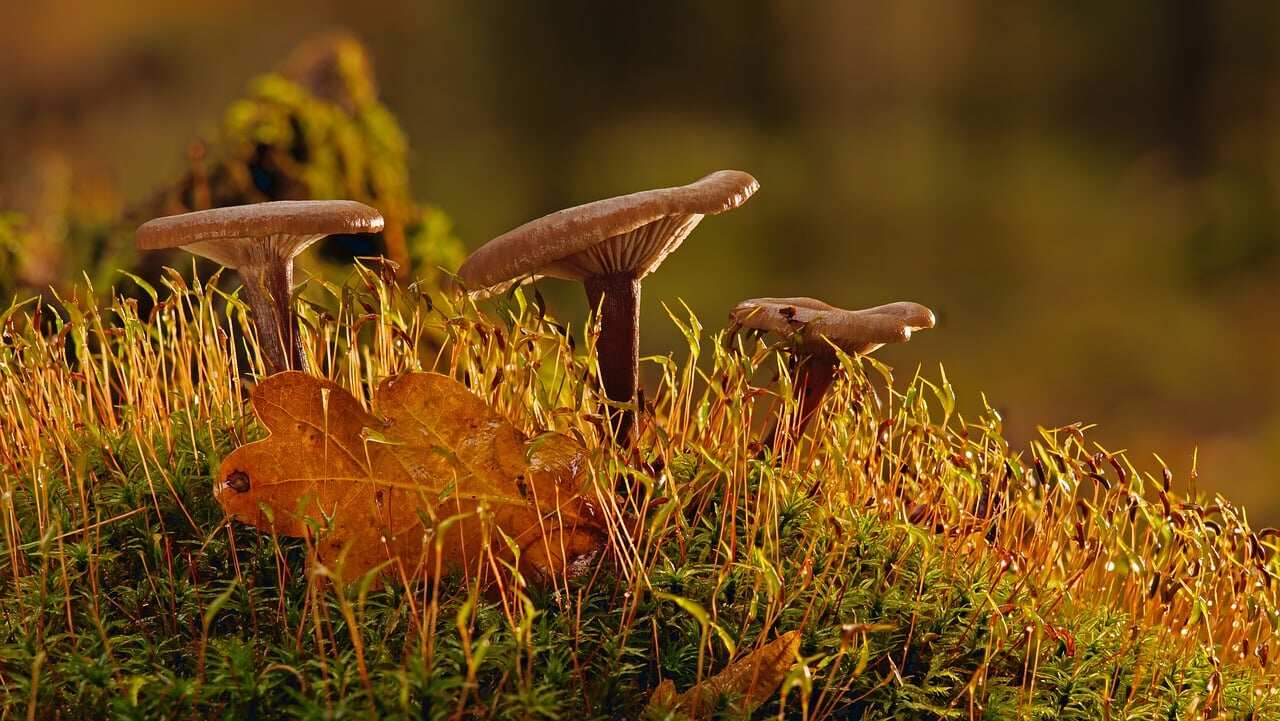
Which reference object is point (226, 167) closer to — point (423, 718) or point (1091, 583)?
point (423, 718)

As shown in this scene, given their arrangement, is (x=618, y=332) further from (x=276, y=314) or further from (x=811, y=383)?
(x=276, y=314)

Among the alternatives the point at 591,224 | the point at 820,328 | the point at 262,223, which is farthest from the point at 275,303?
the point at 820,328

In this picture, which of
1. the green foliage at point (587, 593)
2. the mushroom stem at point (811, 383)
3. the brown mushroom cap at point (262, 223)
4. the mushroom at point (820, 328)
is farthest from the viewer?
the mushroom stem at point (811, 383)

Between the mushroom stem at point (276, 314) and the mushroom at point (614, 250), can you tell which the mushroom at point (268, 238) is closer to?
the mushroom stem at point (276, 314)

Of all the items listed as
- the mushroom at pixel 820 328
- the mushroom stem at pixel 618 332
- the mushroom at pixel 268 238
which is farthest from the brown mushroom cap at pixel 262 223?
the mushroom at pixel 820 328

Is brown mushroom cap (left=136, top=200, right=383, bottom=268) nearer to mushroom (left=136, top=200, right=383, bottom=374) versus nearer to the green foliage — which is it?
mushroom (left=136, top=200, right=383, bottom=374)

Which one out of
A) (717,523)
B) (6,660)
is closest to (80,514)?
(6,660)

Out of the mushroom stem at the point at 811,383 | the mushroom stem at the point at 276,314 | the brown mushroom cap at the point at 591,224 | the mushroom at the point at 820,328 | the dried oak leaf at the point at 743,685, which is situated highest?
the brown mushroom cap at the point at 591,224
